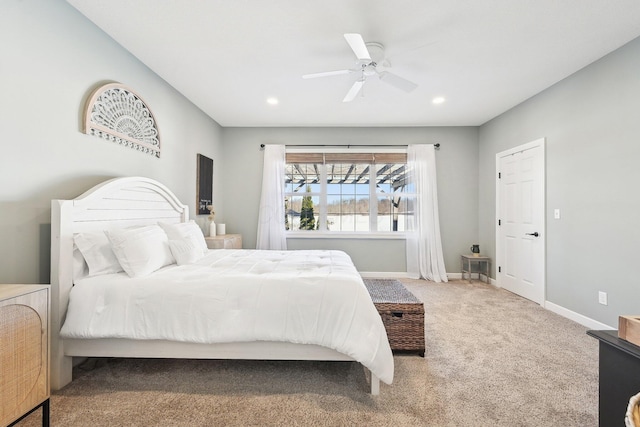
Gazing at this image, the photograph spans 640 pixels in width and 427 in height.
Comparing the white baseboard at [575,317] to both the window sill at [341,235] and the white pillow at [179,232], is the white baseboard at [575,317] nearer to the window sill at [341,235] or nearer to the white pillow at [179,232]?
the window sill at [341,235]

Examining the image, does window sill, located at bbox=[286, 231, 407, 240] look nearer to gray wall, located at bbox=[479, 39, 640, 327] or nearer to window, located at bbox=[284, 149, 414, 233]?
window, located at bbox=[284, 149, 414, 233]

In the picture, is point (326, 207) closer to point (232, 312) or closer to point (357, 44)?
point (357, 44)

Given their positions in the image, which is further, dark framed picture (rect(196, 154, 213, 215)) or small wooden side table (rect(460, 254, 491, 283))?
small wooden side table (rect(460, 254, 491, 283))

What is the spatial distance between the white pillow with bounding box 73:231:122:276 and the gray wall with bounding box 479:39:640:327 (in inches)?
163

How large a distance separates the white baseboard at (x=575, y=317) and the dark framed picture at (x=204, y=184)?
14.8 feet

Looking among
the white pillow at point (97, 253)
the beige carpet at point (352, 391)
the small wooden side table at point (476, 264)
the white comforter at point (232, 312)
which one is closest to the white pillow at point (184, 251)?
the white pillow at point (97, 253)

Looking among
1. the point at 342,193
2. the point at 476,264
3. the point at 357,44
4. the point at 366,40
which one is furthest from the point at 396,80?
the point at 476,264

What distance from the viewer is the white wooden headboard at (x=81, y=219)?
1860mm

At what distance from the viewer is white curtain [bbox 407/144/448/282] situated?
4.82 m

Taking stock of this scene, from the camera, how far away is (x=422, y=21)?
2.25 meters

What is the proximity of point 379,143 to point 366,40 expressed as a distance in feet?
8.55

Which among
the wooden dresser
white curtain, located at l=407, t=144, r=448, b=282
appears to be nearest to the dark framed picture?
the wooden dresser

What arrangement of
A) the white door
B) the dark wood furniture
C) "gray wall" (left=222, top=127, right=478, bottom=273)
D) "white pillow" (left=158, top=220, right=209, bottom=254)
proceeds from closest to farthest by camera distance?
the dark wood furniture → "white pillow" (left=158, top=220, right=209, bottom=254) → the white door → "gray wall" (left=222, top=127, right=478, bottom=273)

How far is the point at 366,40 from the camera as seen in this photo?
250cm
